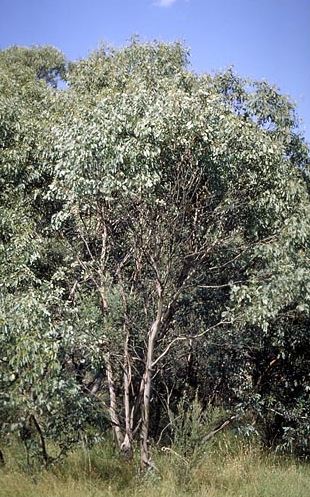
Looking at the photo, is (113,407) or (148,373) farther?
(113,407)

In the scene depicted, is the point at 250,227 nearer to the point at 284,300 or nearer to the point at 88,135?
the point at 284,300

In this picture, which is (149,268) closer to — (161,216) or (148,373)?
(161,216)

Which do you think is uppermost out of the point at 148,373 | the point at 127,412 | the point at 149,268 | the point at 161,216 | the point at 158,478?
the point at 161,216

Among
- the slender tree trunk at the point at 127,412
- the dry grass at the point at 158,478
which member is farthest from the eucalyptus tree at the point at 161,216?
the dry grass at the point at 158,478

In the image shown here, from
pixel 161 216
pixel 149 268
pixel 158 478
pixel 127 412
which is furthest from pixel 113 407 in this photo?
pixel 161 216

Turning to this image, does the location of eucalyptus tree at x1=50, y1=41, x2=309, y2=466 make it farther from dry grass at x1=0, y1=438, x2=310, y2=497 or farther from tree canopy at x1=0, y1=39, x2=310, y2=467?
dry grass at x1=0, y1=438, x2=310, y2=497

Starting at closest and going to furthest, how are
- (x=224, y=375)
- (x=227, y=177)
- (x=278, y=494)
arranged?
1. (x=278, y=494)
2. (x=227, y=177)
3. (x=224, y=375)

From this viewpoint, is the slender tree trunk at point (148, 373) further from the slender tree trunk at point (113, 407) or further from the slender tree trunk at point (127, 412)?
the slender tree trunk at point (113, 407)

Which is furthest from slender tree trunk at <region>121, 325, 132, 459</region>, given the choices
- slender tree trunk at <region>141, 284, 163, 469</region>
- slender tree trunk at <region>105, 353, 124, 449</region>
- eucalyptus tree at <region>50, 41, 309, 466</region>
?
slender tree trunk at <region>141, 284, 163, 469</region>

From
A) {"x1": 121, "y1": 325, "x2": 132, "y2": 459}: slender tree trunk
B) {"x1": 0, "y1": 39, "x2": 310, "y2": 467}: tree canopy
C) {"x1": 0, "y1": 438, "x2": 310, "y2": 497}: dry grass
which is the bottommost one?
{"x1": 0, "y1": 438, "x2": 310, "y2": 497}: dry grass

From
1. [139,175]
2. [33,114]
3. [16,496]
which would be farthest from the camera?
[33,114]

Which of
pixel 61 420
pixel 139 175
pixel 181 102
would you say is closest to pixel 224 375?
pixel 61 420

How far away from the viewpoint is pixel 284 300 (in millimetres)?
5781

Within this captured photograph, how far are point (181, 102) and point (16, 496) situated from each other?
4.37 m
